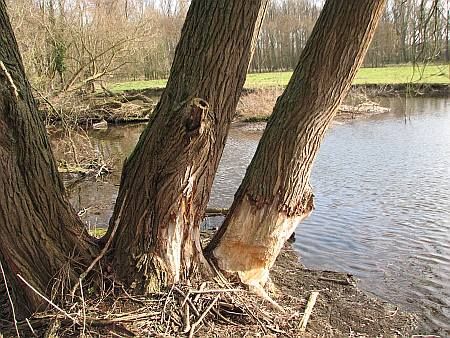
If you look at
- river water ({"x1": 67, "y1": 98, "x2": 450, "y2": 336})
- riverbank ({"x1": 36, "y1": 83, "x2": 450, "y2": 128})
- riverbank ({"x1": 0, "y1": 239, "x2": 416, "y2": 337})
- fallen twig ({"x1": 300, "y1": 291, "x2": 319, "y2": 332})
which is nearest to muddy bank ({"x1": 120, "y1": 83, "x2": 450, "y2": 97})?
riverbank ({"x1": 36, "y1": 83, "x2": 450, "y2": 128})

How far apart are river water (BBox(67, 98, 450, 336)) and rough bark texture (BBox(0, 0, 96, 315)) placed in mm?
4010

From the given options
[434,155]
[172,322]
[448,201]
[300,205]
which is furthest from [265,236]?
[434,155]

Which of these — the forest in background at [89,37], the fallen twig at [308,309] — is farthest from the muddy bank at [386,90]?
the fallen twig at [308,309]

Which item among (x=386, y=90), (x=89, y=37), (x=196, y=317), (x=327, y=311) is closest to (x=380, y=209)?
(x=327, y=311)

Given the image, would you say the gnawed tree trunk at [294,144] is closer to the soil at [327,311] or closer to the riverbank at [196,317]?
the riverbank at [196,317]

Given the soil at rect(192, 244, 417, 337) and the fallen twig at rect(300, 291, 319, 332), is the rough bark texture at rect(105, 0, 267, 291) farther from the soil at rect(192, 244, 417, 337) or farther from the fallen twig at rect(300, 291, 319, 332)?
the fallen twig at rect(300, 291, 319, 332)

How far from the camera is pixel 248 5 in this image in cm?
332

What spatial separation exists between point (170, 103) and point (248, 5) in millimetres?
873

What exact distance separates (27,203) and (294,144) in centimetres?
202

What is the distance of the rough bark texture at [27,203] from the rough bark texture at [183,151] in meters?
0.39

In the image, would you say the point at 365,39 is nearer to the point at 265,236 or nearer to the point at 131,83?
the point at 265,236

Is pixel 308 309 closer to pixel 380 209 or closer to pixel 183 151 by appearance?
pixel 183 151

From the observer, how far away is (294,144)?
3.83 m

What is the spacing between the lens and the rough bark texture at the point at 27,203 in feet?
11.2
